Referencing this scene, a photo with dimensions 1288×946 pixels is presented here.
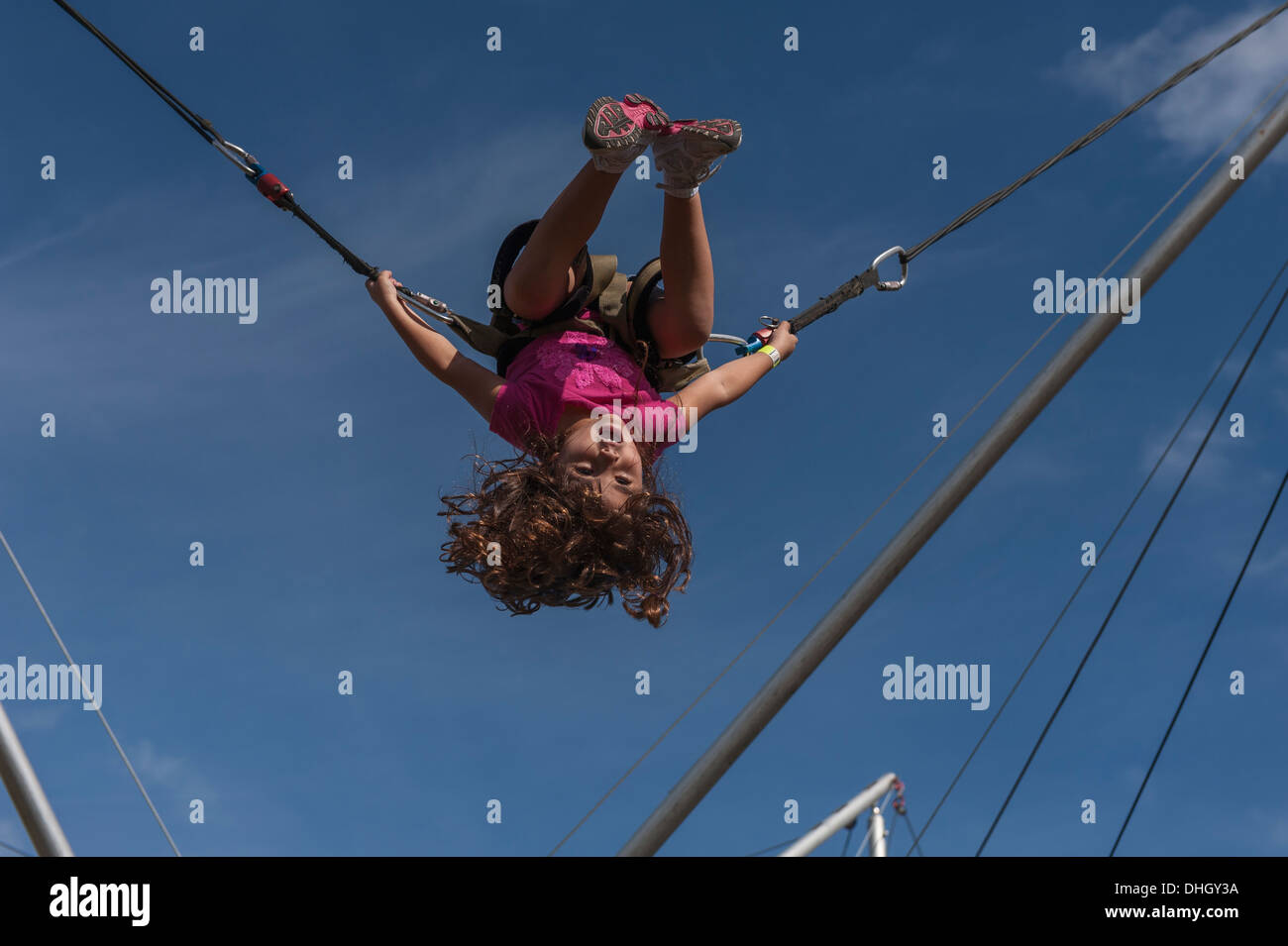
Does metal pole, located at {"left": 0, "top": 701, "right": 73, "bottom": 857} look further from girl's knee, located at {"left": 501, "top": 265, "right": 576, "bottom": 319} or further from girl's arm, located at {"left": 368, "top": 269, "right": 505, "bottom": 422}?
girl's knee, located at {"left": 501, "top": 265, "right": 576, "bottom": 319}

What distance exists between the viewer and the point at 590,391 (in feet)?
20.1

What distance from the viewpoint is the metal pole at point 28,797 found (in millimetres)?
5121

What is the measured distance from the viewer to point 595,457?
19.5 ft

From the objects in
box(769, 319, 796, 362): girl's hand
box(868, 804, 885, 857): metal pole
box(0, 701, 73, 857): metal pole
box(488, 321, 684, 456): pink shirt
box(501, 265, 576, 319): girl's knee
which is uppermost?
box(501, 265, 576, 319): girl's knee

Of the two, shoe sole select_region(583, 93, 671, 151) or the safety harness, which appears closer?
shoe sole select_region(583, 93, 671, 151)

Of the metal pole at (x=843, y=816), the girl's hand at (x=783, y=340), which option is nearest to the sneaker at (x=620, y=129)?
the girl's hand at (x=783, y=340)

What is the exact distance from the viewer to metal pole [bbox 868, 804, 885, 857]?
1485 cm

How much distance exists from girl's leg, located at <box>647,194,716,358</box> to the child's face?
0.72 metres

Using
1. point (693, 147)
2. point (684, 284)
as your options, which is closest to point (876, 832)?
point (684, 284)

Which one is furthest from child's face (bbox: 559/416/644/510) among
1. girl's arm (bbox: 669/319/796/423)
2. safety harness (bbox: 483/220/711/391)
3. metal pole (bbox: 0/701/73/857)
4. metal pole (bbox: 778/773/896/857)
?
metal pole (bbox: 778/773/896/857)

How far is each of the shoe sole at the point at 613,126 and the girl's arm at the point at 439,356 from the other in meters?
1.20

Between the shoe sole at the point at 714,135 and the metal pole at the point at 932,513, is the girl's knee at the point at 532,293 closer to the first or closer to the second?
the shoe sole at the point at 714,135
